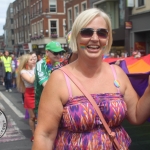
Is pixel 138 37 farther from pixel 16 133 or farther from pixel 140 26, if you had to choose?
pixel 16 133

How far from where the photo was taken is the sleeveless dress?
1857mm

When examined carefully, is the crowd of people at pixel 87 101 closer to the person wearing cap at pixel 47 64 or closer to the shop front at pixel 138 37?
the person wearing cap at pixel 47 64

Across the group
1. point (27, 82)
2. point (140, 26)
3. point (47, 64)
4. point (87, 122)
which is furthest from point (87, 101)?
point (140, 26)

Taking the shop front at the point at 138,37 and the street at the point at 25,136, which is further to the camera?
the shop front at the point at 138,37

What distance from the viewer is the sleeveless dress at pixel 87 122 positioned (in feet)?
6.09

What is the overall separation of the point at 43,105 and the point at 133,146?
10.7ft

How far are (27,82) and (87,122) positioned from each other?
12.6ft

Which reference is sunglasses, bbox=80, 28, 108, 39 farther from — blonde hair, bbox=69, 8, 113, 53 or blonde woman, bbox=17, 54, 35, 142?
blonde woman, bbox=17, 54, 35, 142

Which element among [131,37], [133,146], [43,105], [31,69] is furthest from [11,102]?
[131,37]

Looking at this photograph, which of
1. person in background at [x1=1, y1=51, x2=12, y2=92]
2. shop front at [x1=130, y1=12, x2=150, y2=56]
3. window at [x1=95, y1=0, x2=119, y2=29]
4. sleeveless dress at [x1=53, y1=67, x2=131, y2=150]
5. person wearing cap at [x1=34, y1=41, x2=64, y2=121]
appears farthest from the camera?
window at [x1=95, y1=0, x2=119, y2=29]

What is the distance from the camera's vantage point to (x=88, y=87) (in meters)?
1.98

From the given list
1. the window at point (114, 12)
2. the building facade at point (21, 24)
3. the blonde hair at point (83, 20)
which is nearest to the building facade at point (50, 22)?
the building facade at point (21, 24)

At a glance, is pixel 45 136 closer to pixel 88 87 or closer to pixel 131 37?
pixel 88 87

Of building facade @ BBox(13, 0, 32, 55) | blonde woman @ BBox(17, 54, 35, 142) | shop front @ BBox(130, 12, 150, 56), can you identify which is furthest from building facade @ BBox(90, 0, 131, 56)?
building facade @ BBox(13, 0, 32, 55)
